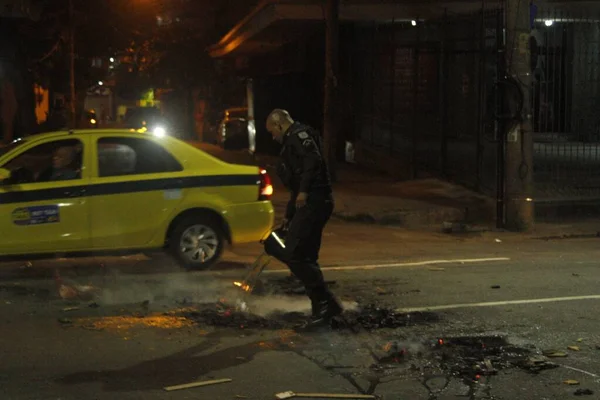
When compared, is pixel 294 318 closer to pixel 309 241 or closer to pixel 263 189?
pixel 309 241

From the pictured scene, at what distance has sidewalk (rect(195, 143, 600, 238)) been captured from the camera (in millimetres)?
14914

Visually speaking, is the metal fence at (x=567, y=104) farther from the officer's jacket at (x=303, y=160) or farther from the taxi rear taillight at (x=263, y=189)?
the officer's jacket at (x=303, y=160)

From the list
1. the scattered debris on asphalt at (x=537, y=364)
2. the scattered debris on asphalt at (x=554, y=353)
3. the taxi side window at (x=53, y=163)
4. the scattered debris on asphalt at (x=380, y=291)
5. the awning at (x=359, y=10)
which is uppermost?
the awning at (x=359, y=10)

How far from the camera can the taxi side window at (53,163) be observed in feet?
31.6

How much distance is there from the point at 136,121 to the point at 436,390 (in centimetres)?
3852

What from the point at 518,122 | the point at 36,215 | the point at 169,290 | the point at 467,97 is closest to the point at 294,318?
the point at 169,290

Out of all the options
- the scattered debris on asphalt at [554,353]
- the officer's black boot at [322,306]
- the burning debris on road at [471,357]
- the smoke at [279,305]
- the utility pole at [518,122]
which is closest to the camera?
the burning debris on road at [471,357]

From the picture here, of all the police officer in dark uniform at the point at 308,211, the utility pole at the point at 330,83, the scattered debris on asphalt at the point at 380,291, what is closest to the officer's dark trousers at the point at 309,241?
the police officer in dark uniform at the point at 308,211

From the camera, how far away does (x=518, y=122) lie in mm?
13680

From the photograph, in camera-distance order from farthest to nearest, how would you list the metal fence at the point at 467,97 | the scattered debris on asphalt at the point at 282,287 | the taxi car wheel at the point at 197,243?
the metal fence at the point at 467,97, the taxi car wheel at the point at 197,243, the scattered debris on asphalt at the point at 282,287

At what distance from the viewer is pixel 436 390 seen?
6016 millimetres

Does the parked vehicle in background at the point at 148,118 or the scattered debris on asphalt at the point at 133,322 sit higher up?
the parked vehicle in background at the point at 148,118

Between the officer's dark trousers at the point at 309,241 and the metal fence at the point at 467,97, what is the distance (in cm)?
717

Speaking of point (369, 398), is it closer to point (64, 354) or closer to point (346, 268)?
point (64, 354)
